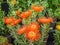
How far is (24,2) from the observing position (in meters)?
2.78

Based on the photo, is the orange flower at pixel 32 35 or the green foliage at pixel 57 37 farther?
the green foliage at pixel 57 37

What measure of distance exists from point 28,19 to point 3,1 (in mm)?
1315

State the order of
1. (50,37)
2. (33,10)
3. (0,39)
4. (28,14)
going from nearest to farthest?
1. (28,14)
2. (33,10)
3. (0,39)
4. (50,37)

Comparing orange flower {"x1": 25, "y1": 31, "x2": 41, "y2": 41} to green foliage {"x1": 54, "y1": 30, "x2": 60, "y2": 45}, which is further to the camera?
green foliage {"x1": 54, "y1": 30, "x2": 60, "y2": 45}

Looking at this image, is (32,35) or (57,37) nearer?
(32,35)

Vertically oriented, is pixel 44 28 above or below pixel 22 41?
above

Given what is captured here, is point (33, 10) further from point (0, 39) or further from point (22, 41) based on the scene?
point (0, 39)

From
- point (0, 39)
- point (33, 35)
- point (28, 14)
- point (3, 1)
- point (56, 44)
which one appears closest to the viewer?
point (33, 35)

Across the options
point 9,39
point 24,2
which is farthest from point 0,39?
point 24,2

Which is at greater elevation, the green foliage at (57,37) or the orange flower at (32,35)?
the orange flower at (32,35)

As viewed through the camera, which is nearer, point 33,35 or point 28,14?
point 33,35

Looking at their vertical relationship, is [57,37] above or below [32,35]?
below

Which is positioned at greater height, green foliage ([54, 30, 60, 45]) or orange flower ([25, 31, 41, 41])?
orange flower ([25, 31, 41, 41])

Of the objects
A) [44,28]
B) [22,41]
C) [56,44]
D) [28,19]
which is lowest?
[56,44]
